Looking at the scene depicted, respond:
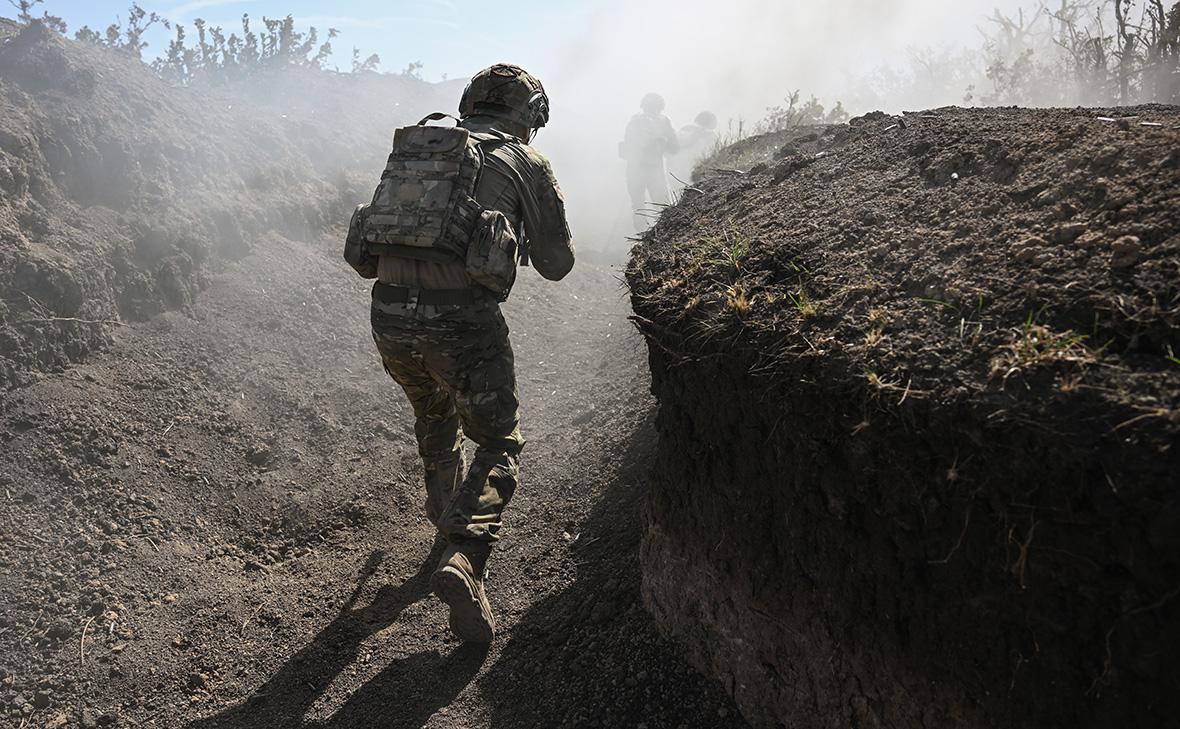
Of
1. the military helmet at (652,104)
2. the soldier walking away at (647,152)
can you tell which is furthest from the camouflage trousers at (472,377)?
the military helmet at (652,104)

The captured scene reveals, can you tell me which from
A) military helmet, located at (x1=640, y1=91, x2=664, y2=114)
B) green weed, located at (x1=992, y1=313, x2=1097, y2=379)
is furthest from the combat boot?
military helmet, located at (x1=640, y1=91, x2=664, y2=114)

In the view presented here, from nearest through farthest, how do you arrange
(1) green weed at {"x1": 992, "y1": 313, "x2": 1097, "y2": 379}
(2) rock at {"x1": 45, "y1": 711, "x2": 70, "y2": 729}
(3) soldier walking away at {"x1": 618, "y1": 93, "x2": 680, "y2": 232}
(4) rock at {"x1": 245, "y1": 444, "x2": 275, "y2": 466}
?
(1) green weed at {"x1": 992, "y1": 313, "x2": 1097, "y2": 379}, (2) rock at {"x1": 45, "y1": 711, "x2": 70, "y2": 729}, (4) rock at {"x1": 245, "y1": 444, "x2": 275, "y2": 466}, (3) soldier walking away at {"x1": 618, "y1": 93, "x2": 680, "y2": 232}

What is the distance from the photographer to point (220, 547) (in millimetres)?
3959

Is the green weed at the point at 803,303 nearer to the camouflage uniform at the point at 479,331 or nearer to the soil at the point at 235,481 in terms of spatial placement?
the soil at the point at 235,481

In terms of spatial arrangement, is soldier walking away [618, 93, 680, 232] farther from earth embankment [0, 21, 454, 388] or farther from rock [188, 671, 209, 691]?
rock [188, 671, 209, 691]

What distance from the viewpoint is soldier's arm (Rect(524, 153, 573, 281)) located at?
341 cm

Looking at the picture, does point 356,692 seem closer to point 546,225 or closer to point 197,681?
point 197,681

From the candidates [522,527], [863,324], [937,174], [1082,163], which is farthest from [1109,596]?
[522,527]

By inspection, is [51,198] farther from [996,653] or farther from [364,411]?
[996,653]

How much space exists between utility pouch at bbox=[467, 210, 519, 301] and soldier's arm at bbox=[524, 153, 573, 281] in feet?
0.84

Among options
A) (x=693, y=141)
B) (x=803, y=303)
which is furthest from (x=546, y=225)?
(x=693, y=141)

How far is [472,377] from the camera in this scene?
3289 mm

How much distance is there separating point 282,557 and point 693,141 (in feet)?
40.5

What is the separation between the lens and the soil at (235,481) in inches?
119
